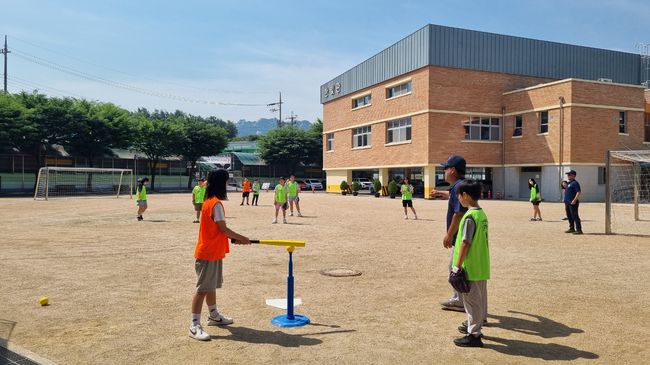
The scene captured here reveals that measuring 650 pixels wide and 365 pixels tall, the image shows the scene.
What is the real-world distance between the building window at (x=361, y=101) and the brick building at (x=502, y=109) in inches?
54.3

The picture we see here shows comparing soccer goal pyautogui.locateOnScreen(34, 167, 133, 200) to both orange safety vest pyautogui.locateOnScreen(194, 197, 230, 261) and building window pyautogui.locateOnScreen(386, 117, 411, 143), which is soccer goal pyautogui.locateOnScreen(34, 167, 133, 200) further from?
orange safety vest pyautogui.locateOnScreen(194, 197, 230, 261)

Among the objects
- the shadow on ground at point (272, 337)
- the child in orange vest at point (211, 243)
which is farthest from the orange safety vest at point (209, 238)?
the shadow on ground at point (272, 337)

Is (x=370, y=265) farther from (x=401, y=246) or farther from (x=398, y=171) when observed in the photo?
(x=398, y=171)

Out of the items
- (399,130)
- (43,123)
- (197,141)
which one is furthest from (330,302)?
(197,141)

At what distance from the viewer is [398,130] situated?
138 ft

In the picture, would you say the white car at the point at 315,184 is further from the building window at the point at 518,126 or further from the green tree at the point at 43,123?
the building window at the point at 518,126

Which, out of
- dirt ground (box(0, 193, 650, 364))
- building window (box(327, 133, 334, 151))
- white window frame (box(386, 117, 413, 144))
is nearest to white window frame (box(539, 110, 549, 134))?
white window frame (box(386, 117, 413, 144))


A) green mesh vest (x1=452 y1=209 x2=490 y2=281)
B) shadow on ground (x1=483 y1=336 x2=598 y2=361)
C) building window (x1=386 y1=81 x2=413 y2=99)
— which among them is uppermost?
building window (x1=386 y1=81 x2=413 y2=99)

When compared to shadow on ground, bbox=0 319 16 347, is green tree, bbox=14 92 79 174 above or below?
above

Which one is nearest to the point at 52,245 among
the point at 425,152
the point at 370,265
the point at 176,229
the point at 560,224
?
the point at 176,229

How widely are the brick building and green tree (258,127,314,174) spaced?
25.5 m

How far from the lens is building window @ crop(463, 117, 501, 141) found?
38.8 m

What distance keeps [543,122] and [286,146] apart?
40.0 meters

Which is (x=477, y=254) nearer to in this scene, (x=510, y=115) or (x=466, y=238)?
(x=466, y=238)
